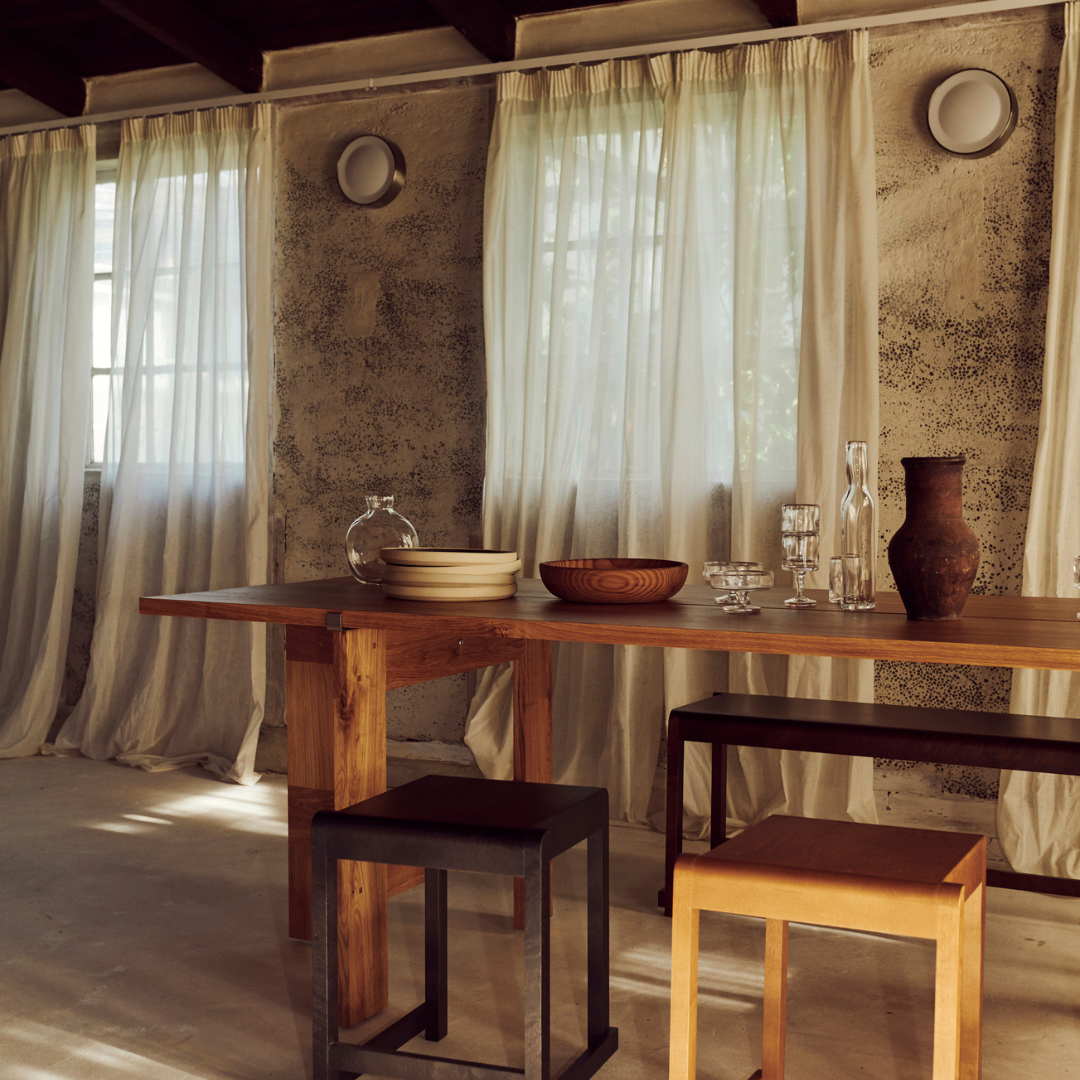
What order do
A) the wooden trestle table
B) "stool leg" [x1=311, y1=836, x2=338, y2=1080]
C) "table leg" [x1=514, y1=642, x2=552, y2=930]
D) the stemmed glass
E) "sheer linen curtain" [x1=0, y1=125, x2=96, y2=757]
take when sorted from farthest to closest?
"sheer linen curtain" [x1=0, y1=125, x2=96, y2=757] < "table leg" [x1=514, y1=642, x2=552, y2=930] < the stemmed glass < "stool leg" [x1=311, y1=836, x2=338, y2=1080] < the wooden trestle table

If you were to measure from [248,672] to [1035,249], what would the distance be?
305 centimetres

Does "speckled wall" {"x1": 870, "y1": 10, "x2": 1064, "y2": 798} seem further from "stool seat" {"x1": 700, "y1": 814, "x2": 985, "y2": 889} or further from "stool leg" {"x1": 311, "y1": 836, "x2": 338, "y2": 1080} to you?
"stool leg" {"x1": 311, "y1": 836, "x2": 338, "y2": 1080}

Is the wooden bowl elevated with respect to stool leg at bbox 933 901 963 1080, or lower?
elevated

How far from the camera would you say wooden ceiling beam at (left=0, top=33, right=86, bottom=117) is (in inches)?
168

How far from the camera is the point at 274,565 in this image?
4234 mm

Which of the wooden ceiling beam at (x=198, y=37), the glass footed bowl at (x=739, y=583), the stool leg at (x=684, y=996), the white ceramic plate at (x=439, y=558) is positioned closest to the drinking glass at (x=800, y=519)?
the glass footed bowl at (x=739, y=583)

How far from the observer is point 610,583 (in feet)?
6.53

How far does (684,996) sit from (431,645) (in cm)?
100

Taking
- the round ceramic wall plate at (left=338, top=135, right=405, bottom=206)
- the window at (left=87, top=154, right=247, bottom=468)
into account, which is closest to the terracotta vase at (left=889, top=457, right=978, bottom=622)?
the round ceramic wall plate at (left=338, top=135, right=405, bottom=206)

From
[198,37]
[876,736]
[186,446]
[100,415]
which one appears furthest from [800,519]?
[100,415]

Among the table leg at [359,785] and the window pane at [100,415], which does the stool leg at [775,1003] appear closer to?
the table leg at [359,785]

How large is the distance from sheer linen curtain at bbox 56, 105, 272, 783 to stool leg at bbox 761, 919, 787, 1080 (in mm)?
2672

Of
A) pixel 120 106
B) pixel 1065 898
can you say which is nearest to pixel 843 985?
pixel 1065 898

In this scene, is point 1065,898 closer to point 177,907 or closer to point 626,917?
point 626,917
